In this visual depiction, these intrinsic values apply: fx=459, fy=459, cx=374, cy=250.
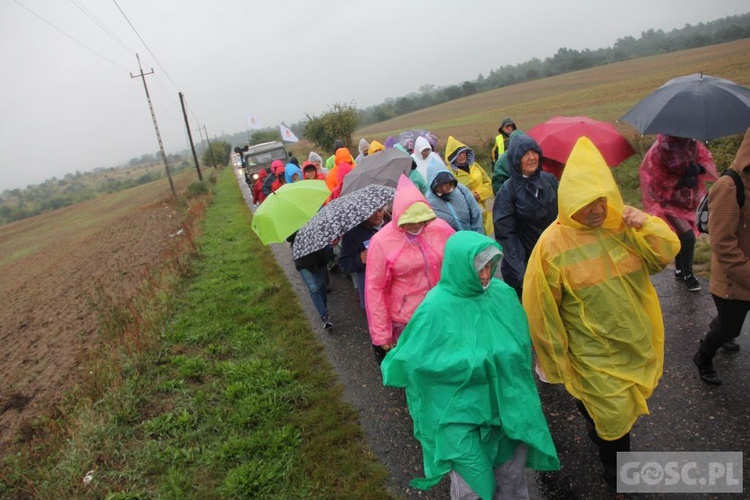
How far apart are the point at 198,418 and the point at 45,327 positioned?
835 centimetres

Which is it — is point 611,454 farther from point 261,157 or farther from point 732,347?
point 261,157

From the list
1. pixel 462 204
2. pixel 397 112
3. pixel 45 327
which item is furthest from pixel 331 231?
pixel 397 112

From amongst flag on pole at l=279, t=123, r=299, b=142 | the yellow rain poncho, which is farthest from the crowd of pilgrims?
flag on pole at l=279, t=123, r=299, b=142

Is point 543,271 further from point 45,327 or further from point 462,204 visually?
point 45,327

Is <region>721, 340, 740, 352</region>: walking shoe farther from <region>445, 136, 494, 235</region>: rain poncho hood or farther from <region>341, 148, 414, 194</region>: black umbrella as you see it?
<region>341, 148, 414, 194</region>: black umbrella

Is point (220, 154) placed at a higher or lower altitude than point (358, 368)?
higher

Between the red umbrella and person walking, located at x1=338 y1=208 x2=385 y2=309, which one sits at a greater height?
the red umbrella

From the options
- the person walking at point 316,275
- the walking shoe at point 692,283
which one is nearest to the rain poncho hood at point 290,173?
the person walking at point 316,275

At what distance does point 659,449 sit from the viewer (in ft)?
9.68

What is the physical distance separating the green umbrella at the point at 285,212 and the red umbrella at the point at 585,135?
2.78 metres

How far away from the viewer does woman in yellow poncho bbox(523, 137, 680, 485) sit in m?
2.45

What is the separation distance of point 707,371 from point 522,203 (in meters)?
1.85

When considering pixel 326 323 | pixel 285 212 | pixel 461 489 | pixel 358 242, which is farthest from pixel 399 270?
pixel 326 323

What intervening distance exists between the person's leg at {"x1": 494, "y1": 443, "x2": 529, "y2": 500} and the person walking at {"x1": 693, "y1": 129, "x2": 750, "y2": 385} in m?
1.82
